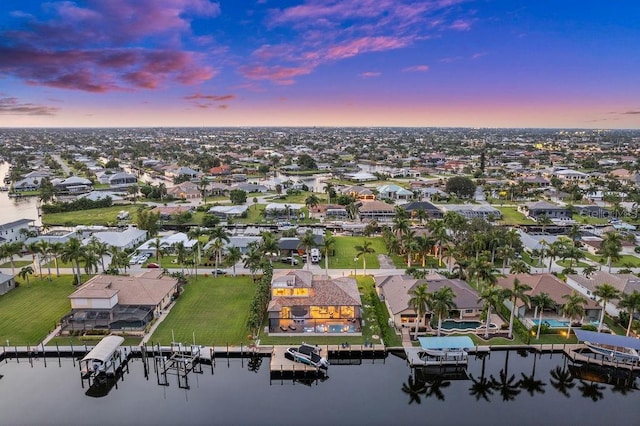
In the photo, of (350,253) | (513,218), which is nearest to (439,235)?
(350,253)

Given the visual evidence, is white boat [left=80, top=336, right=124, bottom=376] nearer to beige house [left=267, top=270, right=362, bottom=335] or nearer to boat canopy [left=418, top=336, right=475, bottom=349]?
beige house [left=267, top=270, right=362, bottom=335]

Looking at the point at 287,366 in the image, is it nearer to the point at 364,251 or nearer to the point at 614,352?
the point at 364,251

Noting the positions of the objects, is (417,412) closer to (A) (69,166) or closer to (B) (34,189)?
(B) (34,189)

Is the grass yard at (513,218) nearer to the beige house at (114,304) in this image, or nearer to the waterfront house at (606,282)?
the waterfront house at (606,282)

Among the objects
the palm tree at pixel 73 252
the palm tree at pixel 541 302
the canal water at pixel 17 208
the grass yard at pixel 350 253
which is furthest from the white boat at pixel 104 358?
the canal water at pixel 17 208

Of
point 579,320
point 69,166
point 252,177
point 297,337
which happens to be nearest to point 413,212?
point 579,320

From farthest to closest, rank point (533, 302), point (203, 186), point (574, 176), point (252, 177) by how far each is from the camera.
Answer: point (252, 177) < point (574, 176) < point (203, 186) < point (533, 302)
